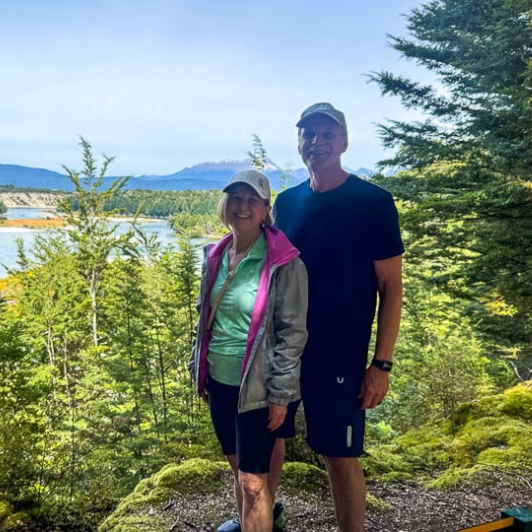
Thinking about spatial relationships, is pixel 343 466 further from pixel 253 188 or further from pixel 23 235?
pixel 23 235

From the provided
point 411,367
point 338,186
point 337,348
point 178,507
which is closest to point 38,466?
point 178,507

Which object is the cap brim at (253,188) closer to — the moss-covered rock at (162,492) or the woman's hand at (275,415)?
the woman's hand at (275,415)

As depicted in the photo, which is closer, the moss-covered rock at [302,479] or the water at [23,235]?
the moss-covered rock at [302,479]

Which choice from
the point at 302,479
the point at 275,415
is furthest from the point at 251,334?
the point at 302,479

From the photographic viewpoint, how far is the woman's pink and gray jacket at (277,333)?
1.25m

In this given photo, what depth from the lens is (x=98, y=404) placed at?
7875mm

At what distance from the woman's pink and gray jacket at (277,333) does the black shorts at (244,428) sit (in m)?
0.06

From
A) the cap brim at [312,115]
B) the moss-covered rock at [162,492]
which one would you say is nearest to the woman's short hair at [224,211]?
the cap brim at [312,115]

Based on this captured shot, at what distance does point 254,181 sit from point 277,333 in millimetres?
445

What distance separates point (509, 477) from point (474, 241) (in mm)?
4150

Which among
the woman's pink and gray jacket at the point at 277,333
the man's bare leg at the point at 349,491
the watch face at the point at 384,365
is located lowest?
the man's bare leg at the point at 349,491

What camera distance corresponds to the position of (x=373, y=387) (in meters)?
1.39

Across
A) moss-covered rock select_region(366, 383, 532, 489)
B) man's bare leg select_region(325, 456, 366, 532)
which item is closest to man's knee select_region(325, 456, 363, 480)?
man's bare leg select_region(325, 456, 366, 532)

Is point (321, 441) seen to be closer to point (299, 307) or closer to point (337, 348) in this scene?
point (337, 348)
